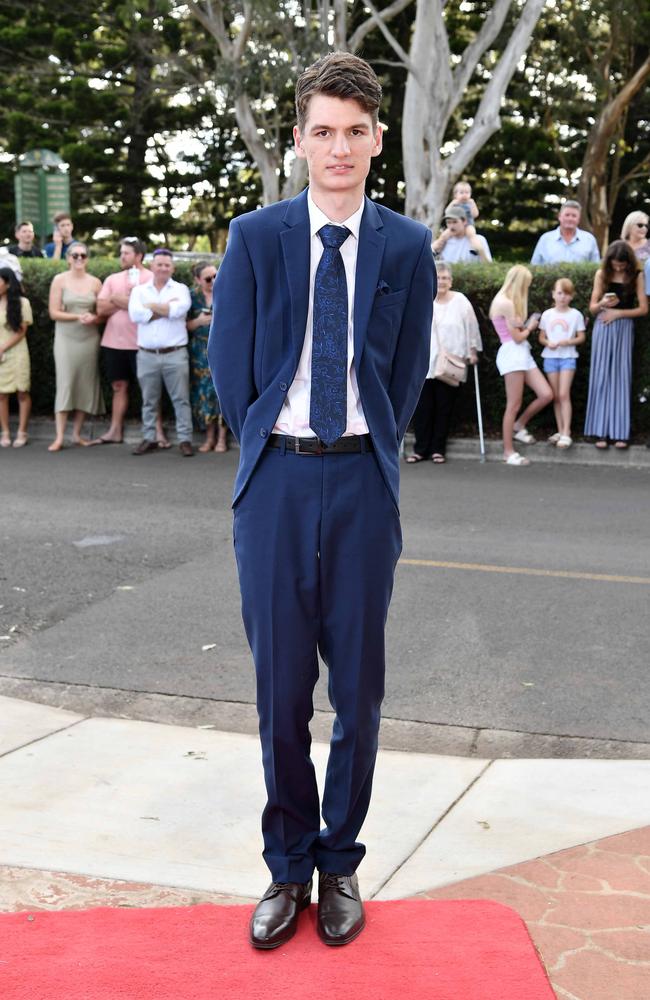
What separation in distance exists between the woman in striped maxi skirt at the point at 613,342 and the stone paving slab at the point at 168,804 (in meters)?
8.11

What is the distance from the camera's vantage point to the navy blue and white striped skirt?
488 inches

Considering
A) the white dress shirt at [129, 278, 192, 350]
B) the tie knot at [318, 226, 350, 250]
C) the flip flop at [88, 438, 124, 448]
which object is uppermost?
the tie knot at [318, 226, 350, 250]

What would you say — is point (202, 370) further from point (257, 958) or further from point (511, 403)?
point (257, 958)

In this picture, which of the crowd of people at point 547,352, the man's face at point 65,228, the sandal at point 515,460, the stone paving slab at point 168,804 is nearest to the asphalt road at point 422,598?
the stone paving slab at point 168,804

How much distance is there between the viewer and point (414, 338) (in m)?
3.55

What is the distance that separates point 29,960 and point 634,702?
3105mm

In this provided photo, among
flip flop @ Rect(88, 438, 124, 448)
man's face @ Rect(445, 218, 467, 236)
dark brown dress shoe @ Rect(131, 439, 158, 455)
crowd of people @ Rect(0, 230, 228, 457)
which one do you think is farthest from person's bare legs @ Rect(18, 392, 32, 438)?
man's face @ Rect(445, 218, 467, 236)

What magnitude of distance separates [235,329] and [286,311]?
0.48 ft

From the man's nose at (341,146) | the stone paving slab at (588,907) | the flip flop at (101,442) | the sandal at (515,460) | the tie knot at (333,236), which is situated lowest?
the flip flop at (101,442)

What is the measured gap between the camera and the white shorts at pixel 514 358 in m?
12.5

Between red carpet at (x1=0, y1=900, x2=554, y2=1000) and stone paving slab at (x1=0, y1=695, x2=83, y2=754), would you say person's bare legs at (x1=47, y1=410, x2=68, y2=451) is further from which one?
red carpet at (x1=0, y1=900, x2=554, y2=1000)

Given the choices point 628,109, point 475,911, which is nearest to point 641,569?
point 475,911

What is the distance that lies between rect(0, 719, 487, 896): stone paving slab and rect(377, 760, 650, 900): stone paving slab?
0.06m

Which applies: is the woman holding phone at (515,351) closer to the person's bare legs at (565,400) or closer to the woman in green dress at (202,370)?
the person's bare legs at (565,400)
